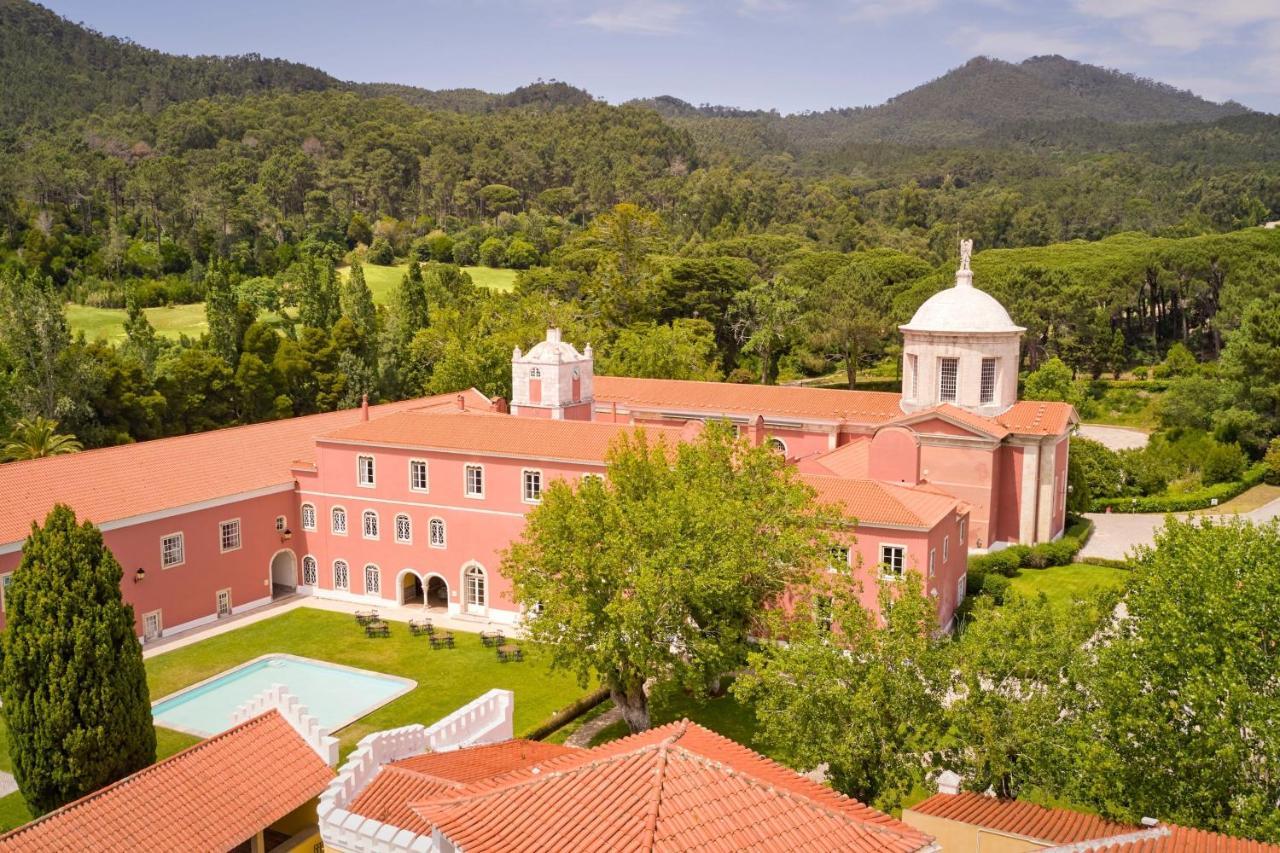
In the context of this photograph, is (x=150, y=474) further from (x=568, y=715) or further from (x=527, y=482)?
(x=568, y=715)

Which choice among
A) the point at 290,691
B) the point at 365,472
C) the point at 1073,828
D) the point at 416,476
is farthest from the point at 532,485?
the point at 1073,828

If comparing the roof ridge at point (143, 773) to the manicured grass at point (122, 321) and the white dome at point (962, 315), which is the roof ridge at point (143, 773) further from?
the manicured grass at point (122, 321)

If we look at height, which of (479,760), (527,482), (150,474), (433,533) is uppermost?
(150,474)

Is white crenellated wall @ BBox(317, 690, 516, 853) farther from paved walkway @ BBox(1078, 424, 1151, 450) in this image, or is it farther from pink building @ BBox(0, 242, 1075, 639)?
paved walkway @ BBox(1078, 424, 1151, 450)

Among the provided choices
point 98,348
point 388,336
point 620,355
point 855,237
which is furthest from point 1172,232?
point 98,348

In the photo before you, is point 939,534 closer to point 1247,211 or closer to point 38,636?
point 38,636
